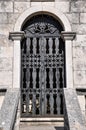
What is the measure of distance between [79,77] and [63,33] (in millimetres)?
1497

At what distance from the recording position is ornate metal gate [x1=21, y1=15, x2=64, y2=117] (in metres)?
9.85

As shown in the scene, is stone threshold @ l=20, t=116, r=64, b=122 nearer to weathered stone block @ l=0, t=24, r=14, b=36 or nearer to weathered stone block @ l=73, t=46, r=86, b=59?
weathered stone block @ l=73, t=46, r=86, b=59

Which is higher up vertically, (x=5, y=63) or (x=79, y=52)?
(x=79, y=52)

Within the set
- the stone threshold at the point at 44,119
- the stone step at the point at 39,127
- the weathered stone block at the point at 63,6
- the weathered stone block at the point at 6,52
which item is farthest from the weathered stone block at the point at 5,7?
the stone step at the point at 39,127

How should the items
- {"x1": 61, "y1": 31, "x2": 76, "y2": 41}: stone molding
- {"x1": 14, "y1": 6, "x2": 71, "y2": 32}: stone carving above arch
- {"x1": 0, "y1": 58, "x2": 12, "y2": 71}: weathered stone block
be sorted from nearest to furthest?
{"x1": 0, "y1": 58, "x2": 12, "y2": 71}: weathered stone block, {"x1": 61, "y1": 31, "x2": 76, "y2": 41}: stone molding, {"x1": 14, "y1": 6, "x2": 71, "y2": 32}: stone carving above arch

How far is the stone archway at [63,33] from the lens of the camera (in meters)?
9.53

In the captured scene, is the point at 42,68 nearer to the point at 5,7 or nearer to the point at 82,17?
the point at 82,17

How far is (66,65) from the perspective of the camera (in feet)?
31.6

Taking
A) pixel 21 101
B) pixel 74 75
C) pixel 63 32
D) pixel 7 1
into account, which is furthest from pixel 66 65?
pixel 7 1

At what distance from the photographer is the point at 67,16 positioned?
9.90 meters

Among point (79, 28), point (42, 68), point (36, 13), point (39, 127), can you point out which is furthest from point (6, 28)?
point (39, 127)

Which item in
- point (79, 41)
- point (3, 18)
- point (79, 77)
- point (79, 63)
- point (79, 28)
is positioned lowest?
point (79, 77)

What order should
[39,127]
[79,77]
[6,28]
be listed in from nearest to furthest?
[39,127], [79,77], [6,28]

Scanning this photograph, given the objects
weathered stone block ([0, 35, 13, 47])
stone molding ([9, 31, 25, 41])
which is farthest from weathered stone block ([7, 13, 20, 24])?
weathered stone block ([0, 35, 13, 47])
